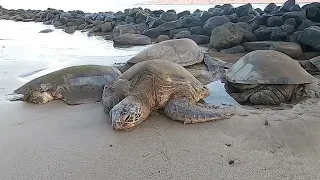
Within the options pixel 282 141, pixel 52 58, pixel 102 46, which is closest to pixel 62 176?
pixel 282 141

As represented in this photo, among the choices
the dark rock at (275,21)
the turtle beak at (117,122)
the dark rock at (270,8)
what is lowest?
the dark rock at (270,8)

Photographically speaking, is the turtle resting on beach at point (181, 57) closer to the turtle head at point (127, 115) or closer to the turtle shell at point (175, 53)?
the turtle shell at point (175, 53)

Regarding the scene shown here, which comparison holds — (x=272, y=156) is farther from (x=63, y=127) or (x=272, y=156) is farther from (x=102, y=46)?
(x=102, y=46)

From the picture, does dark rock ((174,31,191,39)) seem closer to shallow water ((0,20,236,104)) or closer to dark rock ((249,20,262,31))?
shallow water ((0,20,236,104))

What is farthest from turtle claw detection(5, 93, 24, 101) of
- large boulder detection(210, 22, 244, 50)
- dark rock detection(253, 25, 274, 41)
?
dark rock detection(253, 25, 274, 41)

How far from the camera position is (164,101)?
15.7ft

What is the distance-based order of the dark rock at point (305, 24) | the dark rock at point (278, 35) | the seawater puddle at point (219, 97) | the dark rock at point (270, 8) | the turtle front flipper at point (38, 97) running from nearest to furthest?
the seawater puddle at point (219, 97) < the turtle front flipper at point (38, 97) < the dark rock at point (278, 35) < the dark rock at point (305, 24) < the dark rock at point (270, 8)

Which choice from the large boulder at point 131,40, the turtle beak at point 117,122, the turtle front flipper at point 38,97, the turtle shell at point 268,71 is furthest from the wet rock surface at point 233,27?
the turtle beak at point 117,122

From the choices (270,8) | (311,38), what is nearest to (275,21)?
(311,38)

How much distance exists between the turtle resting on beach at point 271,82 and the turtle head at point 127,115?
1804 millimetres

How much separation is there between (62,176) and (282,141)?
2384 mm

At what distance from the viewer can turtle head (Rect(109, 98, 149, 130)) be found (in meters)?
4.14

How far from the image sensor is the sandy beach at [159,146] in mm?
3189

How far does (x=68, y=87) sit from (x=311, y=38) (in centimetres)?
638
